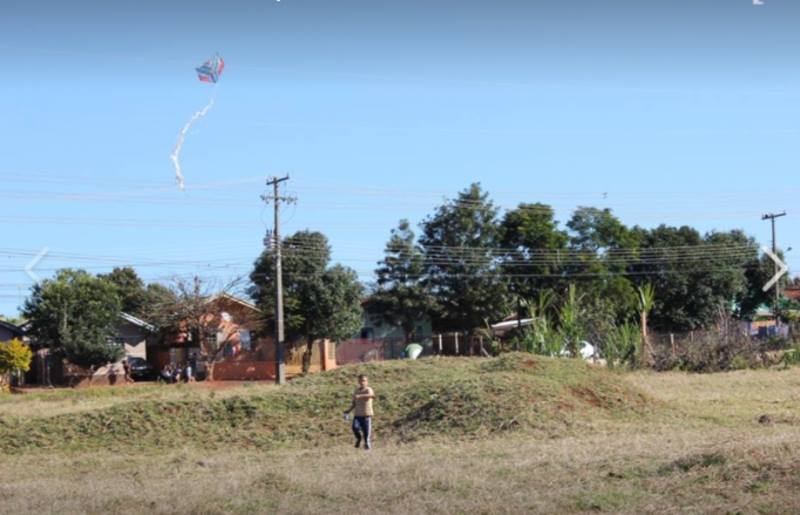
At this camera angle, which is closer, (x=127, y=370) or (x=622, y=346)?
(x=622, y=346)

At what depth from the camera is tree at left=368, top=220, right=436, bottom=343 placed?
58466 millimetres

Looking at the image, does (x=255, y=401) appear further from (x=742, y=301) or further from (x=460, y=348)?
(x=742, y=301)

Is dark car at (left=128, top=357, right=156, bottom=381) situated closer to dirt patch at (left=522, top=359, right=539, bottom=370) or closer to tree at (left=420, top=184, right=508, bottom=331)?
tree at (left=420, top=184, right=508, bottom=331)

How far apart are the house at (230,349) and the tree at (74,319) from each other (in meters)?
5.13

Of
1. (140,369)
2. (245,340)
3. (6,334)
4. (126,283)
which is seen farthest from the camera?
(126,283)

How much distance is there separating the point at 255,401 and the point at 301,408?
1.22 meters

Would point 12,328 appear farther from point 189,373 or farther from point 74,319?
point 189,373

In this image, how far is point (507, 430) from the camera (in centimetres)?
1920

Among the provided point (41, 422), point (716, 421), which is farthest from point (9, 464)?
point (716, 421)

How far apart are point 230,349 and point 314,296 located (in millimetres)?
6788

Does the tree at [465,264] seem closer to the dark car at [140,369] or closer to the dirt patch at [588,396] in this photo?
the dark car at [140,369]

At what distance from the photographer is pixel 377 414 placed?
74.3ft

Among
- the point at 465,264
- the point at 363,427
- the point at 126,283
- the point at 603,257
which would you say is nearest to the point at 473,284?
the point at 465,264

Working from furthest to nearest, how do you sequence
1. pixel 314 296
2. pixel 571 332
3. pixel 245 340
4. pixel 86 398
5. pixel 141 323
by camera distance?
pixel 245 340
pixel 141 323
pixel 314 296
pixel 571 332
pixel 86 398
